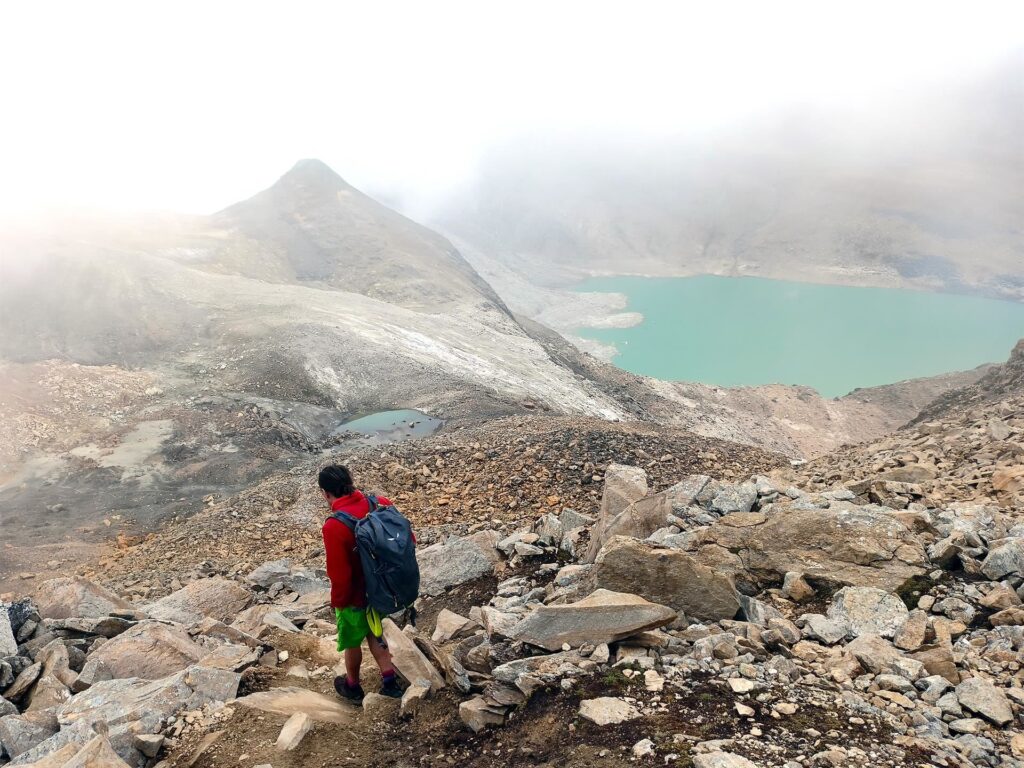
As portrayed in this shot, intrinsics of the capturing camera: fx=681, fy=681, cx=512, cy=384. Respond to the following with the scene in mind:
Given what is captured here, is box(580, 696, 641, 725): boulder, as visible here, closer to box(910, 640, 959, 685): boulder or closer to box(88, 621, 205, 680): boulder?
box(910, 640, 959, 685): boulder

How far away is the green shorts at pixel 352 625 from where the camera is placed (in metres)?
4.84

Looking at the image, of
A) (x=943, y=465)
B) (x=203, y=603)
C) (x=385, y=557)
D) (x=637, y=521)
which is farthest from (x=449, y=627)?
(x=943, y=465)

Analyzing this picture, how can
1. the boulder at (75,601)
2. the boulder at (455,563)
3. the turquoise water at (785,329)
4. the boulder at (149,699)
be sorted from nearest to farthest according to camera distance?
the boulder at (149,699) < the boulder at (75,601) < the boulder at (455,563) < the turquoise water at (785,329)

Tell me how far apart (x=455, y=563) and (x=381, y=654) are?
3.05 m

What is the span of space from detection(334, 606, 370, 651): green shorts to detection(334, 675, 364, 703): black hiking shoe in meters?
0.31

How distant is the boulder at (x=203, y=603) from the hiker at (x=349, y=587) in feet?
15.2

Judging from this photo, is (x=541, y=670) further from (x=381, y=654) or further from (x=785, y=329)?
(x=785, y=329)

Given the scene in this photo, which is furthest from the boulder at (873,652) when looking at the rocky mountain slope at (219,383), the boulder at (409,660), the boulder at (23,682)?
the rocky mountain slope at (219,383)

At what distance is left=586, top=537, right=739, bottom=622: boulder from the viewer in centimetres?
512

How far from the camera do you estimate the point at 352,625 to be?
191 inches

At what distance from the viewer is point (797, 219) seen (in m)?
140

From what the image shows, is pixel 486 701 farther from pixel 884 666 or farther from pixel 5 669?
pixel 5 669

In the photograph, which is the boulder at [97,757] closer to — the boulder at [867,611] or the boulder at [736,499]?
the boulder at [867,611]

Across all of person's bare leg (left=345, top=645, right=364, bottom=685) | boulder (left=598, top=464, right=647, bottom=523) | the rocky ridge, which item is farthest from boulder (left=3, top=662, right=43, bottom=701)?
boulder (left=598, top=464, right=647, bottom=523)
